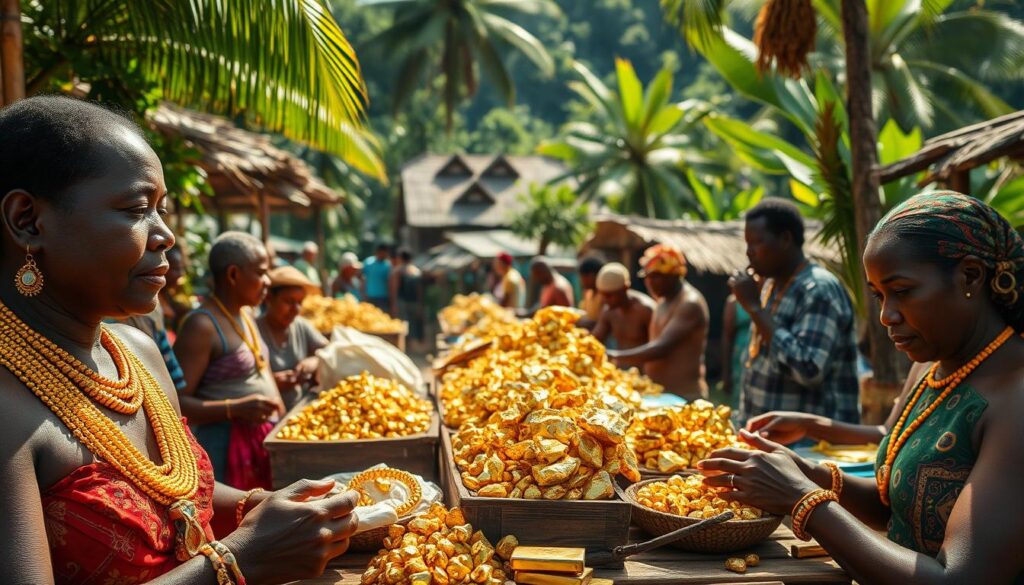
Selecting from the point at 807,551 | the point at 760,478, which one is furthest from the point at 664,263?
the point at 760,478

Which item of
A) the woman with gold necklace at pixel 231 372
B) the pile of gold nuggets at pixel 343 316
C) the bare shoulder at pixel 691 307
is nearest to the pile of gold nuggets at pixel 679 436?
the woman with gold necklace at pixel 231 372

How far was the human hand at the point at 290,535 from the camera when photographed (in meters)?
1.56

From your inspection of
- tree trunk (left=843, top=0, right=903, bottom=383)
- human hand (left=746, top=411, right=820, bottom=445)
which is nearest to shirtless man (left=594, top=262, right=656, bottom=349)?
tree trunk (left=843, top=0, right=903, bottom=383)

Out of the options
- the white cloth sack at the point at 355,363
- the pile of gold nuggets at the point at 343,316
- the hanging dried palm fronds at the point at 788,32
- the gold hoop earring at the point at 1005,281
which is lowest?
the pile of gold nuggets at the point at 343,316

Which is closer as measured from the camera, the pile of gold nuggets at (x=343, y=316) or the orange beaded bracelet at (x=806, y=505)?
the orange beaded bracelet at (x=806, y=505)

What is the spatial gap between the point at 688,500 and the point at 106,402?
1561 millimetres

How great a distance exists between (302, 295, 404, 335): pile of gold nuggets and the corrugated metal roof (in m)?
17.1

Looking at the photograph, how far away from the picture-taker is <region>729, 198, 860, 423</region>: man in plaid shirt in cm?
384

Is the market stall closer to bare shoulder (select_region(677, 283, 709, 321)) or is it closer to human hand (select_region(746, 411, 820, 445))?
human hand (select_region(746, 411, 820, 445))

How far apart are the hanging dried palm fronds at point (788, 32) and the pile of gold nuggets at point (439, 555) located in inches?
196

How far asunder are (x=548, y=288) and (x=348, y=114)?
16.8ft

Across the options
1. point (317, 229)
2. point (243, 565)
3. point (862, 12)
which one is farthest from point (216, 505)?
point (317, 229)

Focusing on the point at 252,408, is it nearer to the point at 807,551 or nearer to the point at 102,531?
the point at 102,531

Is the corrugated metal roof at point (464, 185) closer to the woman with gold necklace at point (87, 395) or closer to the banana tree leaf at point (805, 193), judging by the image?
the banana tree leaf at point (805, 193)
